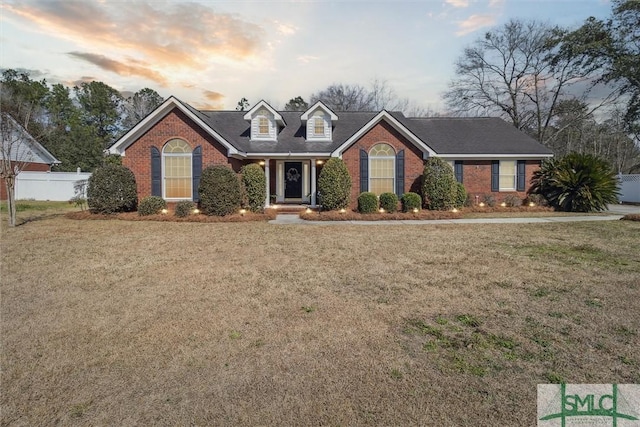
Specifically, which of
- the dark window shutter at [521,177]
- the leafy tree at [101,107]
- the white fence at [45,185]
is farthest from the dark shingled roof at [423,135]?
the leafy tree at [101,107]

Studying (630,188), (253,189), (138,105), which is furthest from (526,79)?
(138,105)

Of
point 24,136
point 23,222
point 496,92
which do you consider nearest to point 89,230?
point 23,222

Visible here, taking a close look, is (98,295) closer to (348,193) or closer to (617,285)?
(617,285)

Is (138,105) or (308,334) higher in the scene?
(138,105)

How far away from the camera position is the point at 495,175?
19562mm

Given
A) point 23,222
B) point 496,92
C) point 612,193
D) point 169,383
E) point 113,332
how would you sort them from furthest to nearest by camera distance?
point 496,92 < point 612,193 < point 23,222 < point 113,332 < point 169,383

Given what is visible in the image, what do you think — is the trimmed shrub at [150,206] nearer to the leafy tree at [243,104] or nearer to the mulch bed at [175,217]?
the mulch bed at [175,217]

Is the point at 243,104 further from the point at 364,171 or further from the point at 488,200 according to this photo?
the point at 488,200

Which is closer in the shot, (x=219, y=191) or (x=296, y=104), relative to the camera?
(x=219, y=191)

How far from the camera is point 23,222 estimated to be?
44.9ft

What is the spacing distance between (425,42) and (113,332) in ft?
48.4

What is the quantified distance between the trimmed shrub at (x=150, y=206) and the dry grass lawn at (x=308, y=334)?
6751 mm

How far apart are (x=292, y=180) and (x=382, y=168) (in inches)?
219

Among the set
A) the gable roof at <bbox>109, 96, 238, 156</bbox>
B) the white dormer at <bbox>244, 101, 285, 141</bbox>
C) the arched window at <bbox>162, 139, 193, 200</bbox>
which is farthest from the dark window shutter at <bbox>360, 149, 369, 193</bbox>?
the arched window at <bbox>162, 139, 193, 200</bbox>
